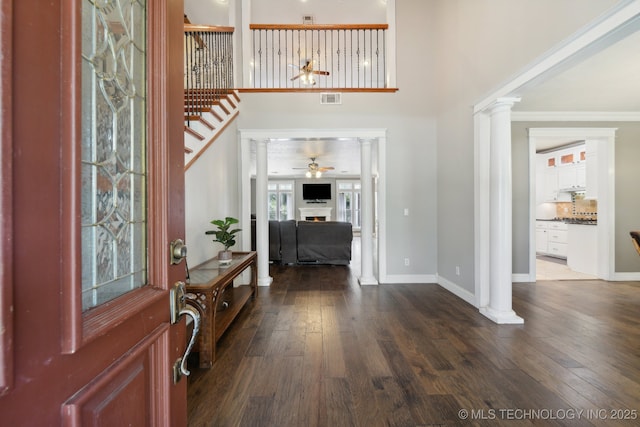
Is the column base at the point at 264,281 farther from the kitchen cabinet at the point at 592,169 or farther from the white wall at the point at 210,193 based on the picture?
the kitchen cabinet at the point at 592,169

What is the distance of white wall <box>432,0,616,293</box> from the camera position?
2.19 meters

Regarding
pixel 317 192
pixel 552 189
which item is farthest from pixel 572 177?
pixel 317 192

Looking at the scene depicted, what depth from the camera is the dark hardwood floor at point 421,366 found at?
1.60 meters

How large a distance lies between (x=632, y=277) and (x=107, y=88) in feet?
21.9

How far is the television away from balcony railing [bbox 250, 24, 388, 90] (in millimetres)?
5103

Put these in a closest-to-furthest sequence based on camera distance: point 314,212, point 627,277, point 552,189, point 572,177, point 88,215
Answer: point 88,215 < point 627,277 < point 572,177 < point 552,189 < point 314,212

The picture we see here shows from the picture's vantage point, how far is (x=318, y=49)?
4645mm

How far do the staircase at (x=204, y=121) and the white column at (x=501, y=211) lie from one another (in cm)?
298

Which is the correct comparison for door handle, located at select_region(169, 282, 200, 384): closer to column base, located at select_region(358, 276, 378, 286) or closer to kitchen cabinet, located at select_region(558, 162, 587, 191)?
column base, located at select_region(358, 276, 378, 286)

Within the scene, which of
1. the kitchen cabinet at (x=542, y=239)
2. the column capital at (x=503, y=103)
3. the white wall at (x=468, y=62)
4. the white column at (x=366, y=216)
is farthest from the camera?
the kitchen cabinet at (x=542, y=239)

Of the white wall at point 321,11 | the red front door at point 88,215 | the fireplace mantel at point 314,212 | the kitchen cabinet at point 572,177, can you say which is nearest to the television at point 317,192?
the fireplace mantel at point 314,212

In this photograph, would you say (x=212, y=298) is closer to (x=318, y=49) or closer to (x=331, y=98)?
(x=331, y=98)

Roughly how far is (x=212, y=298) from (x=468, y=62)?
3723mm

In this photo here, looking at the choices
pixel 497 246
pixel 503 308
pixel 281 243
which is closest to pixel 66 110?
pixel 497 246
